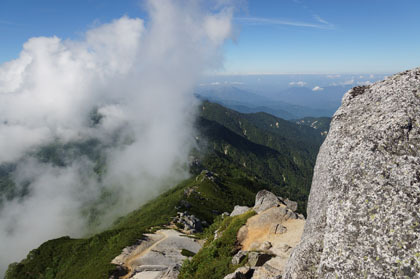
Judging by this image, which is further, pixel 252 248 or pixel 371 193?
pixel 252 248

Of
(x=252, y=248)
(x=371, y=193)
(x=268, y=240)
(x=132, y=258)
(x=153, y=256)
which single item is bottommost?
(x=132, y=258)

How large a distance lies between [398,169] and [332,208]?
3.11 metres

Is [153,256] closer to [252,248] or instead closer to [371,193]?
[252,248]

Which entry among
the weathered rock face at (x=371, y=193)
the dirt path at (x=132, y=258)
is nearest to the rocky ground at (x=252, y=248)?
the dirt path at (x=132, y=258)

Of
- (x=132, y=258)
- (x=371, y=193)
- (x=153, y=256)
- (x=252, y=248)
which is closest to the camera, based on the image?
(x=371, y=193)

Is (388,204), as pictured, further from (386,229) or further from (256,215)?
(256,215)

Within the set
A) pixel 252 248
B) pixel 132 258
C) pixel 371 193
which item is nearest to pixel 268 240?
pixel 252 248

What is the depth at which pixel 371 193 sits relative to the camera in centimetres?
990

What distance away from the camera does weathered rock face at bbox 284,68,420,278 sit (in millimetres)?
8734

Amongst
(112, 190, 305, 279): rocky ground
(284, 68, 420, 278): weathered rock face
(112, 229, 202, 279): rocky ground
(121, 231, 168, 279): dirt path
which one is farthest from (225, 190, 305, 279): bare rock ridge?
(121, 231, 168, 279): dirt path

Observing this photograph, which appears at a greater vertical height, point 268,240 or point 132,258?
point 268,240

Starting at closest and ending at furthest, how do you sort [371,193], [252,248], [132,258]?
Answer: [371,193]
[252,248]
[132,258]

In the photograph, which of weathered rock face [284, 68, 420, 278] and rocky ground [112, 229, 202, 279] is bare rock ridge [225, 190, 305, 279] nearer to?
weathered rock face [284, 68, 420, 278]

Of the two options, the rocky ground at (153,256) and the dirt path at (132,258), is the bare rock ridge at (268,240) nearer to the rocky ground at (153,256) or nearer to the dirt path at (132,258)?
the rocky ground at (153,256)
